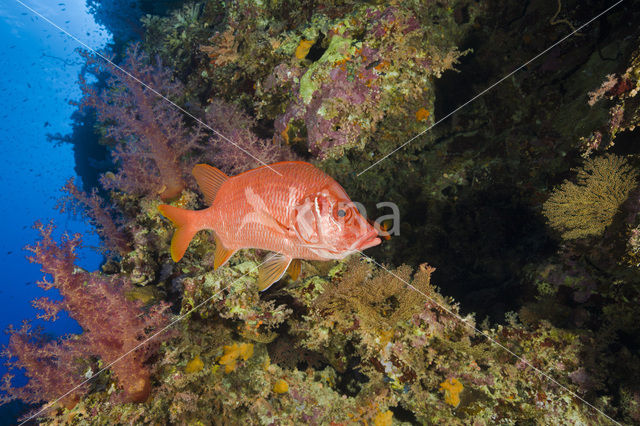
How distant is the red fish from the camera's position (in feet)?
6.08

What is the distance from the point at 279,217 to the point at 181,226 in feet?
3.17

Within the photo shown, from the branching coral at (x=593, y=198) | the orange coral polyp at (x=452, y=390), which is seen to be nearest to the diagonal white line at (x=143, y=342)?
the orange coral polyp at (x=452, y=390)

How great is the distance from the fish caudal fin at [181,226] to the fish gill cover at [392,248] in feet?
4.16

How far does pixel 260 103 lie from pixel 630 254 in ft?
18.0

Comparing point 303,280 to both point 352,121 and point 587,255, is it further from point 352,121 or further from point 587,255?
point 587,255

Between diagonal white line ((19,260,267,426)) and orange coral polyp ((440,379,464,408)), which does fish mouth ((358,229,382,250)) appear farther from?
orange coral polyp ((440,379,464,408))

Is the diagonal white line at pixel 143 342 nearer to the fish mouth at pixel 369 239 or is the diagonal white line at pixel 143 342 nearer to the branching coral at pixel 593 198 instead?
the fish mouth at pixel 369 239

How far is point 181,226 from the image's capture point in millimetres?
2361

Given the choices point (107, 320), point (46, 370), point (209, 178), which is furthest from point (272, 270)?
point (46, 370)

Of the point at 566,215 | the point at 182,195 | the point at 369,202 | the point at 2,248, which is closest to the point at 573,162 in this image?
the point at 566,215

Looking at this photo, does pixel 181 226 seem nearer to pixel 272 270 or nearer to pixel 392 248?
pixel 272 270

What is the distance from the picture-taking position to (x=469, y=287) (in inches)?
213

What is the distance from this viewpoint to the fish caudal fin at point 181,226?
2.31 m

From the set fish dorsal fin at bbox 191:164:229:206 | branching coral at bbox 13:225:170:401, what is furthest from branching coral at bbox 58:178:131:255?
fish dorsal fin at bbox 191:164:229:206
